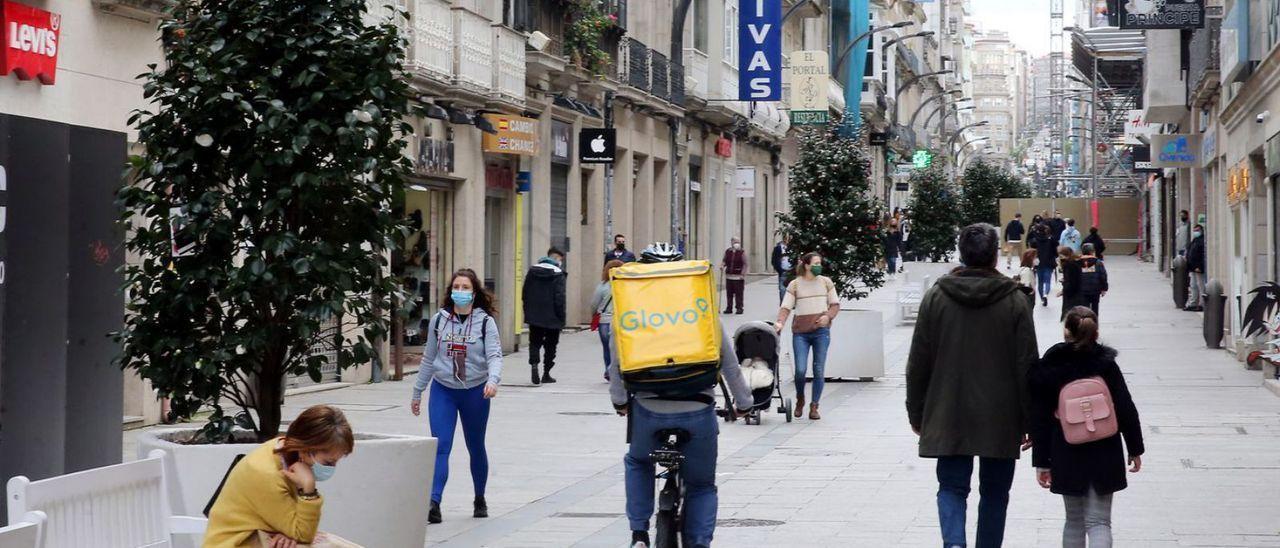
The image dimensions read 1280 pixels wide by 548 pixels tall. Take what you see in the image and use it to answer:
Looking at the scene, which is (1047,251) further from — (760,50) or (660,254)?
(660,254)

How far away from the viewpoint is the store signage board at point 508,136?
27016 millimetres

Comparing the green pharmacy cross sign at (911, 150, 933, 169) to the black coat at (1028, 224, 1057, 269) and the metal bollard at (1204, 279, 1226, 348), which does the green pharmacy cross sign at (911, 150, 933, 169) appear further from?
the metal bollard at (1204, 279, 1226, 348)

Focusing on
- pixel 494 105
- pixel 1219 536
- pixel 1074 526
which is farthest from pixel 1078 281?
pixel 1074 526

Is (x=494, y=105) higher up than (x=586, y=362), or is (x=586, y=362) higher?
(x=494, y=105)

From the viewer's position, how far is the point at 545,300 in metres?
22.9

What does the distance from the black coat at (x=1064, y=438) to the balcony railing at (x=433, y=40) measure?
15.8m

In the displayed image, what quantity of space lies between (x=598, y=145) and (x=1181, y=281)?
12824 mm

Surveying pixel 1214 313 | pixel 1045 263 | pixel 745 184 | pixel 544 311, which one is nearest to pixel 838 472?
pixel 544 311

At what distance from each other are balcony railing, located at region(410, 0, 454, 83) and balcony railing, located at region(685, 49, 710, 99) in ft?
50.3

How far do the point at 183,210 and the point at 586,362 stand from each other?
1797 cm

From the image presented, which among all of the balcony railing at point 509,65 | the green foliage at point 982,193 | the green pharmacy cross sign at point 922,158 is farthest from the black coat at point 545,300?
the green pharmacy cross sign at point 922,158

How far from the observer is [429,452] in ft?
29.0

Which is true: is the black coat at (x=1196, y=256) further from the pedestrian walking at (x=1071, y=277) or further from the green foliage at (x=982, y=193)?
the green foliage at (x=982, y=193)

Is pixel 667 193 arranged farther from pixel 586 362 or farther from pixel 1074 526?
pixel 1074 526
